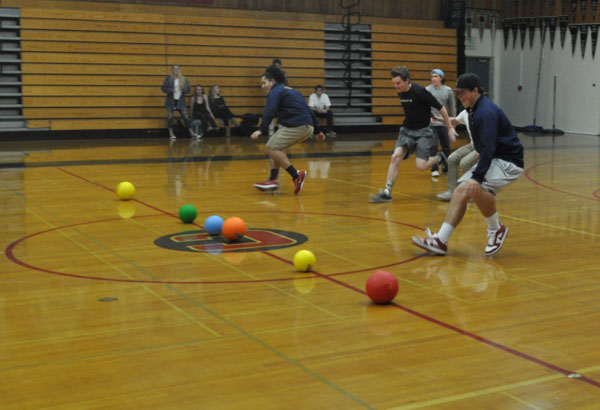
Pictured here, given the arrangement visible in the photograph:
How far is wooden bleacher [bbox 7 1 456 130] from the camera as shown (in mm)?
21281

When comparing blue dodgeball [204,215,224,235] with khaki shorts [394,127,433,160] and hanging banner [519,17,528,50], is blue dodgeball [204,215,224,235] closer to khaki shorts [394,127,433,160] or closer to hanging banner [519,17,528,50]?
khaki shorts [394,127,433,160]

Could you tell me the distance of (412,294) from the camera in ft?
18.9

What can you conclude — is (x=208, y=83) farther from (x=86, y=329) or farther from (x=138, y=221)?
(x=86, y=329)

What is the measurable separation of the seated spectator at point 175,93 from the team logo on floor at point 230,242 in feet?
45.6

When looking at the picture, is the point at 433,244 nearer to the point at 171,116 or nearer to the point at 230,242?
the point at 230,242

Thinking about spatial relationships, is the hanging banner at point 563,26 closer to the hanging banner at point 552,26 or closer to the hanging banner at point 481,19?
the hanging banner at point 552,26

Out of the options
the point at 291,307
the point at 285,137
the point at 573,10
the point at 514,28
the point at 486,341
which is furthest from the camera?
the point at 514,28

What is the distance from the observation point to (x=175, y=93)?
21719 millimetres

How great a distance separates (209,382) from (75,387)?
0.64m

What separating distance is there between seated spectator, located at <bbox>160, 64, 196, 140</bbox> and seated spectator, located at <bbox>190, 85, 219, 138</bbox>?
19 cm

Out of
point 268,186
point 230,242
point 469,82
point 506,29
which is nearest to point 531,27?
point 506,29

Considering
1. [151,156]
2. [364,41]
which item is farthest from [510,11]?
[151,156]

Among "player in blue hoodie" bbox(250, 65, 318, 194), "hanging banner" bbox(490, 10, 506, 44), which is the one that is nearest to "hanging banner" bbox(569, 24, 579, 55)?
"hanging banner" bbox(490, 10, 506, 44)

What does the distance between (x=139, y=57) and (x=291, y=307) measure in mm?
18061
